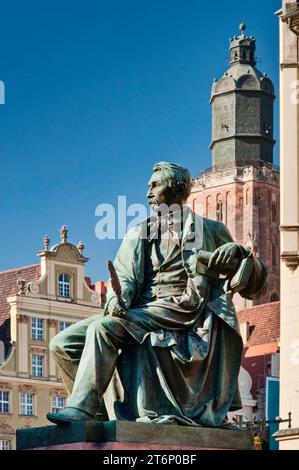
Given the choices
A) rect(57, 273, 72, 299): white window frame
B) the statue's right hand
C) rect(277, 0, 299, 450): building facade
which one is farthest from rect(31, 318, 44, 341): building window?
the statue's right hand

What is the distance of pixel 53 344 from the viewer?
39.1 ft

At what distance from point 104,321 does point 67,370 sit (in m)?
0.42

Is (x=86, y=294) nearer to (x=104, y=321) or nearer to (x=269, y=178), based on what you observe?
(x=104, y=321)

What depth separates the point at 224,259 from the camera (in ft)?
39.8

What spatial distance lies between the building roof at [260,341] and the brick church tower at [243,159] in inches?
1914

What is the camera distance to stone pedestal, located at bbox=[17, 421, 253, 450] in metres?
11.3

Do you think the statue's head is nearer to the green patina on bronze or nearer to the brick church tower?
the green patina on bronze

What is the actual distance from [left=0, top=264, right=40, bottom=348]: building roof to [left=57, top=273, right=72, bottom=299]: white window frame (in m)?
0.65

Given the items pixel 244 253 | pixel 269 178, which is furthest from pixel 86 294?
pixel 269 178

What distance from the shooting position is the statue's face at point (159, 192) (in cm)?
1234

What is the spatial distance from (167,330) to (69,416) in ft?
2.86

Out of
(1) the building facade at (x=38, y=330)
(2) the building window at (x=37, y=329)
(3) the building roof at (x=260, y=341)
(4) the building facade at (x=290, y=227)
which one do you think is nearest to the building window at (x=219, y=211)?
(3) the building roof at (x=260, y=341)

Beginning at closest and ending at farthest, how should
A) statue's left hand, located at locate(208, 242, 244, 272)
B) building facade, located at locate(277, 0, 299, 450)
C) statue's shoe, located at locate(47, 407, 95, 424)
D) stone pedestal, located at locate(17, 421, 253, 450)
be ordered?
1. stone pedestal, located at locate(17, 421, 253, 450)
2. statue's shoe, located at locate(47, 407, 95, 424)
3. statue's left hand, located at locate(208, 242, 244, 272)
4. building facade, located at locate(277, 0, 299, 450)

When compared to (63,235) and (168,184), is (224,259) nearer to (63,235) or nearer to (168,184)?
(168,184)
